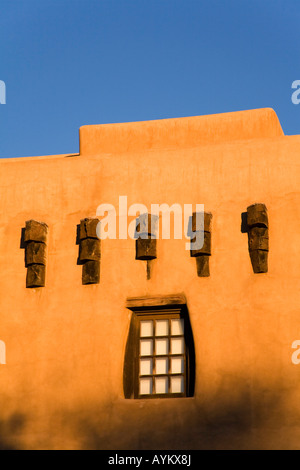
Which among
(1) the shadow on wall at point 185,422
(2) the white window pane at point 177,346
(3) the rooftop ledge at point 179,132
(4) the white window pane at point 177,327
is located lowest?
(1) the shadow on wall at point 185,422

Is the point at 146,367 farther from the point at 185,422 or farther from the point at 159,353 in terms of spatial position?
the point at 185,422

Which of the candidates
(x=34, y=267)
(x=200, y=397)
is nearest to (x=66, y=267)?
(x=34, y=267)

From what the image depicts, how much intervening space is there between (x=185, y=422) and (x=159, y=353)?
117cm

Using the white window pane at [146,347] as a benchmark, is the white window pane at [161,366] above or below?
below

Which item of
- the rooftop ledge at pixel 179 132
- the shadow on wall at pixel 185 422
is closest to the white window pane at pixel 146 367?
the shadow on wall at pixel 185 422

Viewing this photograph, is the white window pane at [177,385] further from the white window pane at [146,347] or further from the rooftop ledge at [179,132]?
the rooftop ledge at [179,132]

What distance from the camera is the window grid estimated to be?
12523mm

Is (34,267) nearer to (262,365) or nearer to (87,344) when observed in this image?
(87,344)

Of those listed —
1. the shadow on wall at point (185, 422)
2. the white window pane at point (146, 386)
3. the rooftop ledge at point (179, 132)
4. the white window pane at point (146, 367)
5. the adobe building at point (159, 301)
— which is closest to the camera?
the shadow on wall at point (185, 422)

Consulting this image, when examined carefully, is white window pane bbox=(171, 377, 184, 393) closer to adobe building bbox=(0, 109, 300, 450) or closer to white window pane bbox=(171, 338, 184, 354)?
adobe building bbox=(0, 109, 300, 450)

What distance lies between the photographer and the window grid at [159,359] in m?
12.5

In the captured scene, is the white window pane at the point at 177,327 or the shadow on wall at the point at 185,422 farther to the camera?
→ the white window pane at the point at 177,327

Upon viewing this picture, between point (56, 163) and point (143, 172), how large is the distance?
150cm

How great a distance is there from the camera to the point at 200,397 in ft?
39.7
